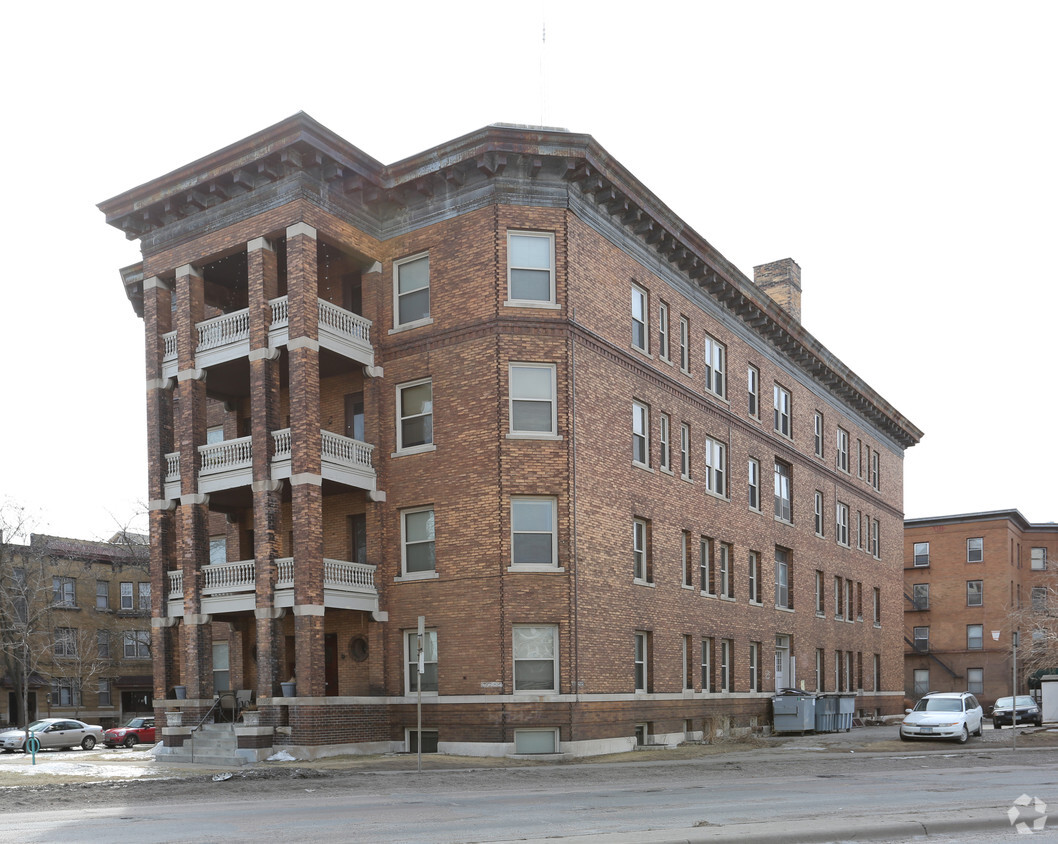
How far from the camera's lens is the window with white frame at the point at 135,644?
5847cm

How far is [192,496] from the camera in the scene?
2778 centimetres

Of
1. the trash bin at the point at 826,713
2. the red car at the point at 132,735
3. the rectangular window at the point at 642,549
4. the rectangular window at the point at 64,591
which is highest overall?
the rectangular window at the point at 642,549

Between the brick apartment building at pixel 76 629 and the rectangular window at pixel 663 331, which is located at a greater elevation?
the rectangular window at pixel 663 331

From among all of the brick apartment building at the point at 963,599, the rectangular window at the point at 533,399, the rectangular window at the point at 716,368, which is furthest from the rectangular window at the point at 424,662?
the brick apartment building at the point at 963,599

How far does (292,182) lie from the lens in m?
26.7

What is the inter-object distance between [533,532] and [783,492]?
17.4m

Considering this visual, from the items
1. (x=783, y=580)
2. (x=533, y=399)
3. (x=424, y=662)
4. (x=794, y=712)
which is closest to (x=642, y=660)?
(x=424, y=662)

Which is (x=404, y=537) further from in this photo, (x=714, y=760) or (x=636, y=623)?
(x=714, y=760)

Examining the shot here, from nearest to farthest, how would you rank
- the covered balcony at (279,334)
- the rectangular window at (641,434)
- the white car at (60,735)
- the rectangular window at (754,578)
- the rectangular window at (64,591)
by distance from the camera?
the covered balcony at (279,334) < the rectangular window at (641,434) < the rectangular window at (754,578) < the white car at (60,735) < the rectangular window at (64,591)

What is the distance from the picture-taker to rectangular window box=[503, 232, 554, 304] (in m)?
27.1

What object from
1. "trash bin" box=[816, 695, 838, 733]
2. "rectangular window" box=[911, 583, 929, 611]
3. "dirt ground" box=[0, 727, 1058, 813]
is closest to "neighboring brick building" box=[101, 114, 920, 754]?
"dirt ground" box=[0, 727, 1058, 813]

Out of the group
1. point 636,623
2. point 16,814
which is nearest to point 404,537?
point 636,623

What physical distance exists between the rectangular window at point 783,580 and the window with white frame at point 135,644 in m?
35.6

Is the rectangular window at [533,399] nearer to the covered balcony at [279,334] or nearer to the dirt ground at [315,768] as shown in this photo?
the covered balcony at [279,334]
